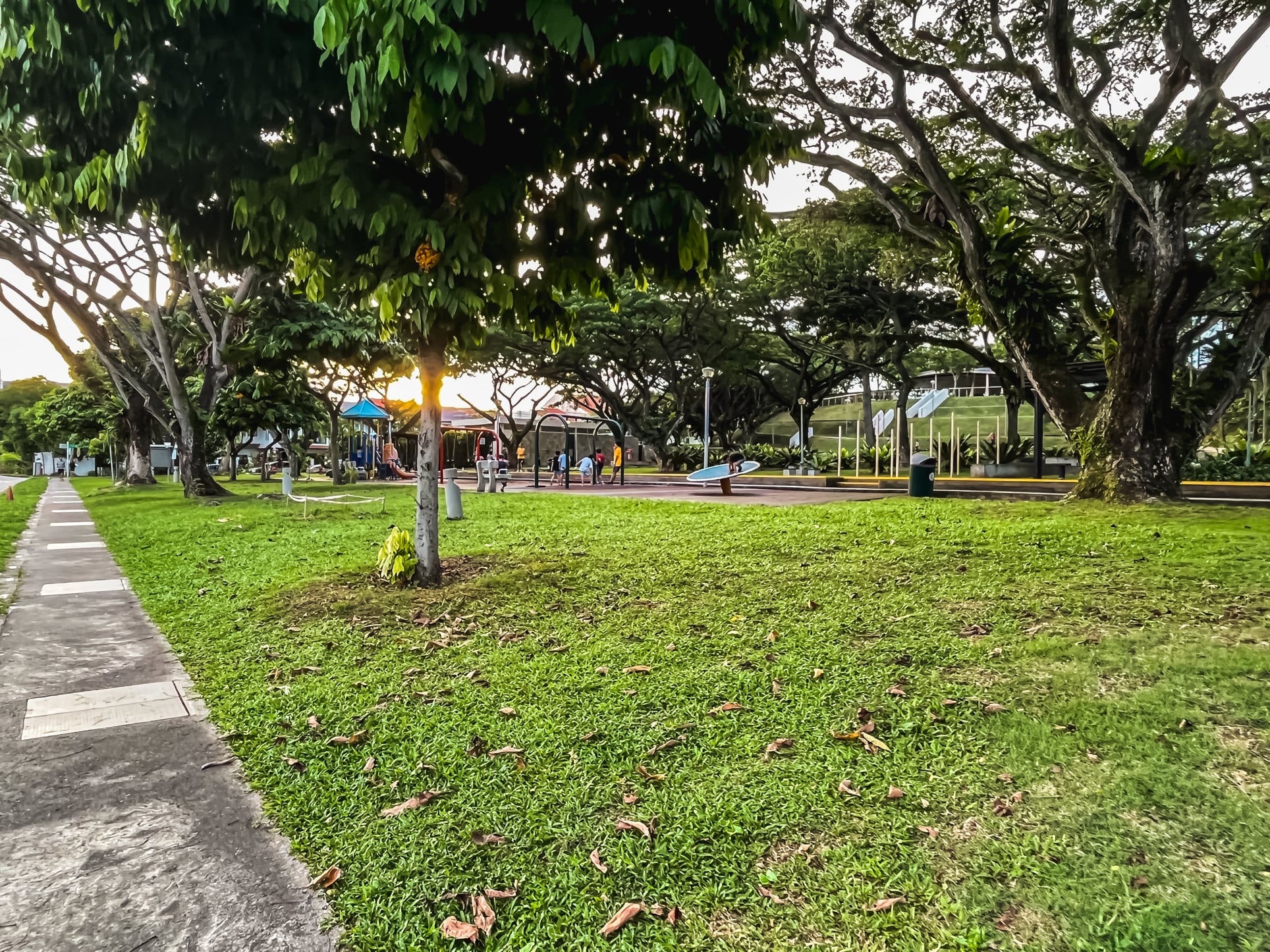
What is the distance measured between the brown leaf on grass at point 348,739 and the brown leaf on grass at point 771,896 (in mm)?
1857

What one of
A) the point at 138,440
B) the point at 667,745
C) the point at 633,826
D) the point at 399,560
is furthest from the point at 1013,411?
the point at 138,440

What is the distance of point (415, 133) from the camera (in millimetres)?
3498

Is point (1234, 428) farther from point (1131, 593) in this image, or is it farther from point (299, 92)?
point (299, 92)

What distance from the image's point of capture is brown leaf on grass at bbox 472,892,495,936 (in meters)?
1.96

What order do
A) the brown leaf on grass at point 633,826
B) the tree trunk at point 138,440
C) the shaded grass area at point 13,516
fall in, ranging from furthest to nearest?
1. the tree trunk at point 138,440
2. the shaded grass area at point 13,516
3. the brown leaf on grass at point 633,826

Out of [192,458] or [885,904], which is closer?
[885,904]

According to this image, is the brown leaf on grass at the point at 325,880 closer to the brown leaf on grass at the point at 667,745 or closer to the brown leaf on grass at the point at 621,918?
the brown leaf on grass at the point at 621,918

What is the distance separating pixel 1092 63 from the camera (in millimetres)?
11461

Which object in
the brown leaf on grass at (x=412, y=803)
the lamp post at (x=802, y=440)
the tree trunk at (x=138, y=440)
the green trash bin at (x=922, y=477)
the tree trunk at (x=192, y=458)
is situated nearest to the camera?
the brown leaf on grass at (x=412, y=803)

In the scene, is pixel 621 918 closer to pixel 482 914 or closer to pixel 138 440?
pixel 482 914

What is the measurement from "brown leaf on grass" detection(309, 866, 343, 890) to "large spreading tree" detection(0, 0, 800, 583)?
288cm

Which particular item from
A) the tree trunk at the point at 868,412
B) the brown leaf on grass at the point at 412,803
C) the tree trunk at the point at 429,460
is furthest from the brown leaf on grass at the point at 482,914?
the tree trunk at the point at 868,412

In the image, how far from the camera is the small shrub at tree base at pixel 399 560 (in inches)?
239

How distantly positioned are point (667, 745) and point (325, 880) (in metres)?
1.36
